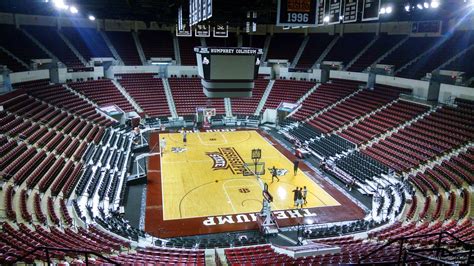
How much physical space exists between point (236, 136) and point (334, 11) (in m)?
20.5

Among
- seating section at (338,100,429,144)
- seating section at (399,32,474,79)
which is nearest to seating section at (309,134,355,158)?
seating section at (338,100,429,144)

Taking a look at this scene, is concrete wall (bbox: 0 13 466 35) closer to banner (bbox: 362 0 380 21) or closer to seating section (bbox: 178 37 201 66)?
seating section (bbox: 178 37 201 66)

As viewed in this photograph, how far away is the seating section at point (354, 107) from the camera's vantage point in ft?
101

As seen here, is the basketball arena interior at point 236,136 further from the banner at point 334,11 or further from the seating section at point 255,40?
the seating section at point 255,40

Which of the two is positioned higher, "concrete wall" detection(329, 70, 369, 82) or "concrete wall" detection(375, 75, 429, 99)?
"concrete wall" detection(329, 70, 369, 82)

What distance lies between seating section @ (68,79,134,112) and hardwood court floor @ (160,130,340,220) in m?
8.07

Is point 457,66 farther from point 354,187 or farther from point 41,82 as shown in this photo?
point 41,82

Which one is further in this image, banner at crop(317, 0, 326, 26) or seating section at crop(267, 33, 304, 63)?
seating section at crop(267, 33, 304, 63)

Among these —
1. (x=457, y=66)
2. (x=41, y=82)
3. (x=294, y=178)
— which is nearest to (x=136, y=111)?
(x=41, y=82)

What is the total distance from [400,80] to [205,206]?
22.2 metres

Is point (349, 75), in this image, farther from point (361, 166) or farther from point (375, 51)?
point (361, 166)

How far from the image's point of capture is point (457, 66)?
27.6 metres

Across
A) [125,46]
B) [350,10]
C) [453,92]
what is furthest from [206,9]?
[125,46]

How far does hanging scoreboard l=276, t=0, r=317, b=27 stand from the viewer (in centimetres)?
1263
